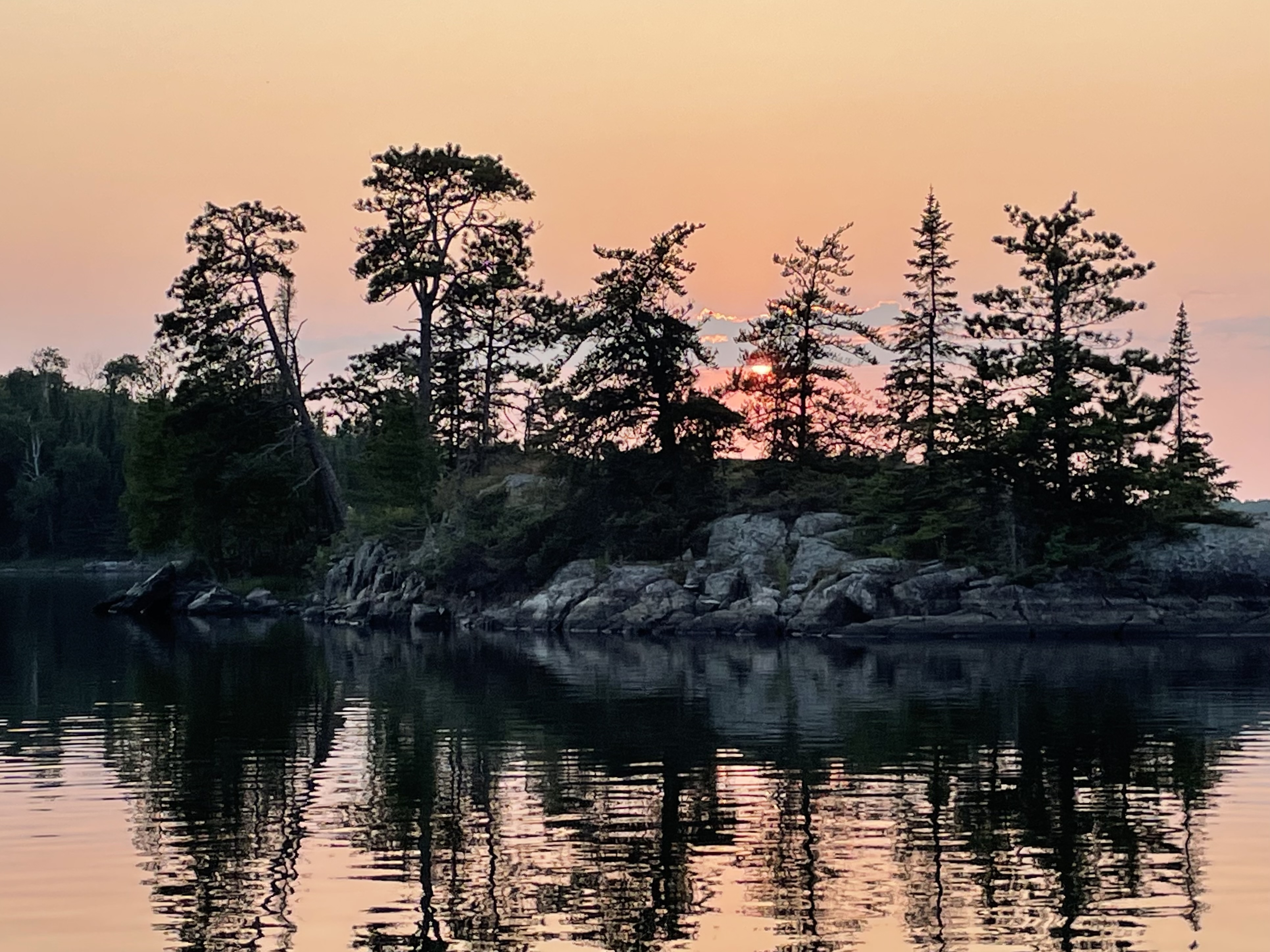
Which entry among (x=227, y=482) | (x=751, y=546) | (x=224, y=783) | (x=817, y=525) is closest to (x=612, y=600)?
(x=751, y=546)

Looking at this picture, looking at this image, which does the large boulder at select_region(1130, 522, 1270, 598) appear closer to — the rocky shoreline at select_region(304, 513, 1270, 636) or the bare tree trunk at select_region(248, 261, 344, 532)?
the rocky shoreline at select_region(304, 513, 1270, 636)

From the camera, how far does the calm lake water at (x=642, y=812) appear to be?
16.1 m

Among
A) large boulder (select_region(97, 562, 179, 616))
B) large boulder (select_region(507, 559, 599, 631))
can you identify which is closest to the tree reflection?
large boulder (select_region(507, 559, 599, 631))

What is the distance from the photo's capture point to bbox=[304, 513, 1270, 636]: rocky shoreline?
60.3m

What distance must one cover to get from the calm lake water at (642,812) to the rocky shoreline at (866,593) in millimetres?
16606

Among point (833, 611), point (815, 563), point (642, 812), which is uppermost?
point (815, 563)

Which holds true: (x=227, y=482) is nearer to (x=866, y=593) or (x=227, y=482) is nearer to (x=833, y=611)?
(x=833, y=611)

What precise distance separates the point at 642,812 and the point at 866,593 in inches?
1563

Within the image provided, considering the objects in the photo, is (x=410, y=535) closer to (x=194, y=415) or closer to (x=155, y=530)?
(x=194, y=415)

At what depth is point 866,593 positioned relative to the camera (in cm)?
6109

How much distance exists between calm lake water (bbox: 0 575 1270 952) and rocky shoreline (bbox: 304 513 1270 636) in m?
16.6

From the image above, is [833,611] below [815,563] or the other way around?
below

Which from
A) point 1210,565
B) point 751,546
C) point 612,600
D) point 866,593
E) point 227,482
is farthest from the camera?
point 227,482

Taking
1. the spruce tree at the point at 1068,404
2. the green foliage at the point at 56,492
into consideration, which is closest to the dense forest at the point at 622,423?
the spruce tree at the point at 1068,404
